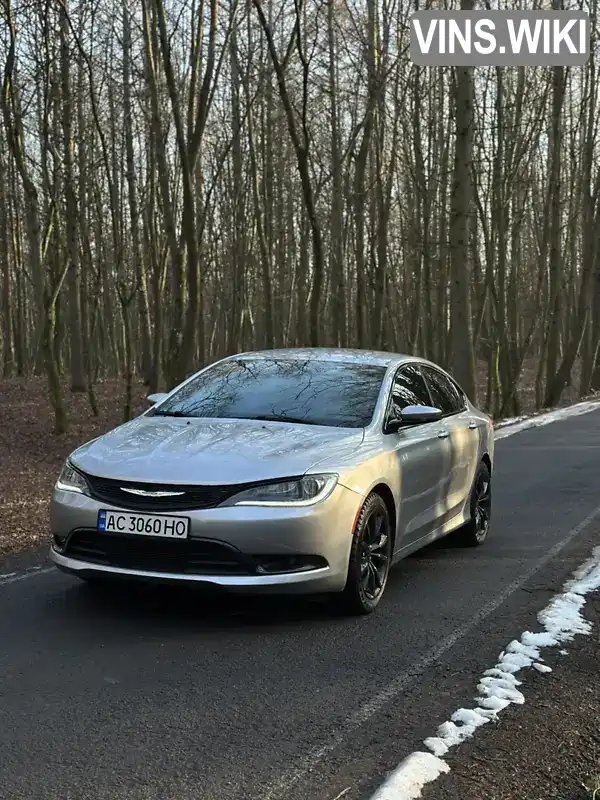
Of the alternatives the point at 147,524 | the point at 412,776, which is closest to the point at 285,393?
the point at 147,524

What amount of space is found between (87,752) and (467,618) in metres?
2.76

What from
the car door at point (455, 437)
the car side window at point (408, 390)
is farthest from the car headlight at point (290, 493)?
the car door at point (455, 437)

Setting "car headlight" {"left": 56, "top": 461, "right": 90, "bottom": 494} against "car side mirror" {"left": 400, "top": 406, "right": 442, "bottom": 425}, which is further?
"car side mirror" {"left": 400, "top": 406, "right": 442, "bottom": 425}

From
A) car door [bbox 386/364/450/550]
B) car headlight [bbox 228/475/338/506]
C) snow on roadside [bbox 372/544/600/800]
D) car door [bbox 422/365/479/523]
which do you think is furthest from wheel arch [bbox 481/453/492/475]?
car headlight [bbox 228/475/338/506]

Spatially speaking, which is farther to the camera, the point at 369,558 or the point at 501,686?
the point at 369,558

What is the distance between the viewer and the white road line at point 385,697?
11.2ft

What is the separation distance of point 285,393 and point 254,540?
160 centimetres

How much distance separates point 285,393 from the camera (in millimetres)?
6367

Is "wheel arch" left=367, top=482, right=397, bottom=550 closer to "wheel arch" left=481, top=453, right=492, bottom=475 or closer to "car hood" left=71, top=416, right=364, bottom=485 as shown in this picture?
"car hood" left=71, top=416, right=364, bottom=485

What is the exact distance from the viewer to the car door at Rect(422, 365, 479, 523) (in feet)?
23.6

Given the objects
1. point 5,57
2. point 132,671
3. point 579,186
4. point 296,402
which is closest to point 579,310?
point 579,186

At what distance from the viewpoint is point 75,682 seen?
4.39m

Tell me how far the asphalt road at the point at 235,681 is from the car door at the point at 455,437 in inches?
22.0

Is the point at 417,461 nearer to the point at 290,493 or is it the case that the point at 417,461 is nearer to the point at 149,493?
the point at 290,493
